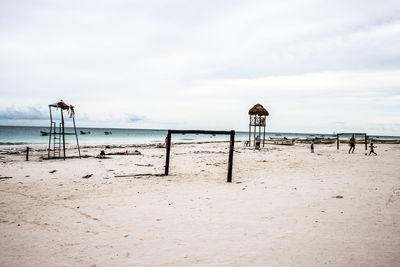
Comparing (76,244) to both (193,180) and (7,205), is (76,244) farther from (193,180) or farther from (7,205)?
(193,180)

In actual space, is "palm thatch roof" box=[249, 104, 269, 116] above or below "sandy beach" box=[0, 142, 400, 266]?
above

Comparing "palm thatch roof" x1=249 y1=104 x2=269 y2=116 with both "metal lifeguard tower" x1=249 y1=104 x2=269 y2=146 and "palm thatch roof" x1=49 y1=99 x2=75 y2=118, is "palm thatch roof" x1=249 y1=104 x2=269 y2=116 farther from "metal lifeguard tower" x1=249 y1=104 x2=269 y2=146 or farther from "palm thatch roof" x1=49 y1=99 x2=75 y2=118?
"palm thatch roof" x1=49 y1=99 x2=75 y2=118

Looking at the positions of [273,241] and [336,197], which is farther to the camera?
[336,197]

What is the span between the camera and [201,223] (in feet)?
15.7

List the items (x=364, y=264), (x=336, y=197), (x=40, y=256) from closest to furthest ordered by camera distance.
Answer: (x=364, y=264) < (x=40, y=256) < (x=336, y=197)

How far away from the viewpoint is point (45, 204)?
Result: 6.03 m

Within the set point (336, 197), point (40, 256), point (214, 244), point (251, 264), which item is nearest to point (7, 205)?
point (40, 256)

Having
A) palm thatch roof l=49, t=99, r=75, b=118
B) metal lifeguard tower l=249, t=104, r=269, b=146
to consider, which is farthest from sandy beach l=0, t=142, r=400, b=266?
metal lifeguard tower l=249, t=104, r=269, b=146

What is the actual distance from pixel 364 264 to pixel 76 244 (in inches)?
174

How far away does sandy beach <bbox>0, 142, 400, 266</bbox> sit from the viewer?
3.53m

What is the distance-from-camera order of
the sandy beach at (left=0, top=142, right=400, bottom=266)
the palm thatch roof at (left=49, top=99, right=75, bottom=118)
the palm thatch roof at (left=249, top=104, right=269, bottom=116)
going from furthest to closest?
1. the palm thatch roof at (left=249, top=104, right=269, bottom=116)
2. the palm thatch roof at (left=49, top=99, right=75, bottom=118)
3. the sandy beach at (left=0, top=142, right=400, bottom=266)

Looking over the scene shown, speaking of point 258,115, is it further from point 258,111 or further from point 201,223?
point 201,223

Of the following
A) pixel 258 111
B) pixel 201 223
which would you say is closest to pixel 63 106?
pixel 201 223

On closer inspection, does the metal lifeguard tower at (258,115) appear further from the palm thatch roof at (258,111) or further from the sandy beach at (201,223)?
the sandy beach at (201,223)
